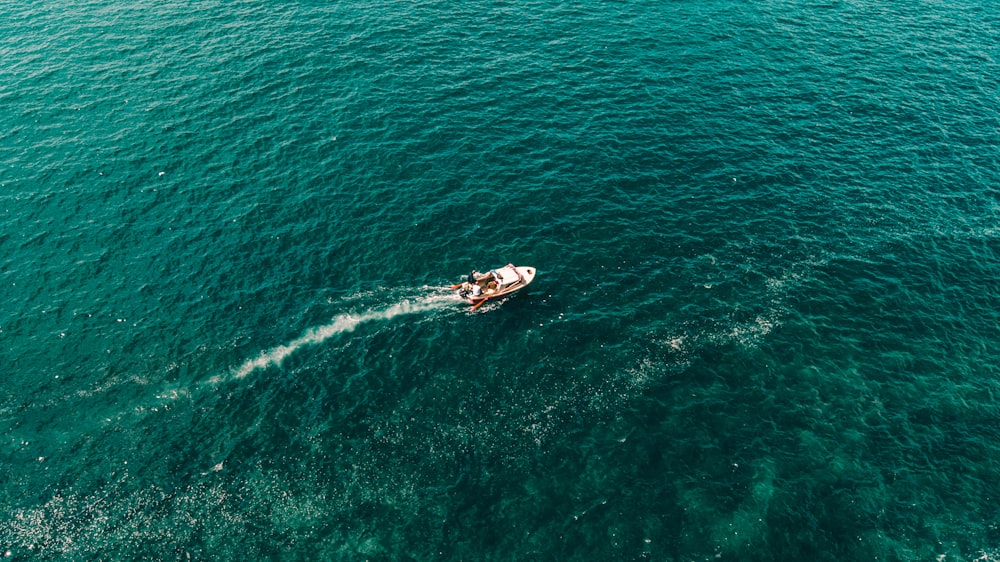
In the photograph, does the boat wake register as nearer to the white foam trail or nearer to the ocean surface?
the white foam trail

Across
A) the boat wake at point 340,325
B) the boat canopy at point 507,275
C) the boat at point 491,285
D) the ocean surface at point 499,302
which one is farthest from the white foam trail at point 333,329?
the boat canopy at point 507,275

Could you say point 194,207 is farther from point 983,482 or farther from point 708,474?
point 983,482

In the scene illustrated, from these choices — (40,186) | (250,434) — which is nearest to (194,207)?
(40,186)

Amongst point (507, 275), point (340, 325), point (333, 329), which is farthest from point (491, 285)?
point (333, 329)

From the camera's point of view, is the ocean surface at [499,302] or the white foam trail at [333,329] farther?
the white foam trail at [333,329]

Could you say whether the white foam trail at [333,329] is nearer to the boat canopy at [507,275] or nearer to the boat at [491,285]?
the boat at [491,285]

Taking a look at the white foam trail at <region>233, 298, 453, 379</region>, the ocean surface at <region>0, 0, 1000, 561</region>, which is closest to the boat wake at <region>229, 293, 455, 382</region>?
the white foam trail at <region>233, 298, 453, 379</region>

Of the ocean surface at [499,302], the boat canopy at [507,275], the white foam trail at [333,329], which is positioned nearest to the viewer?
the ocean surface at [499,302]
